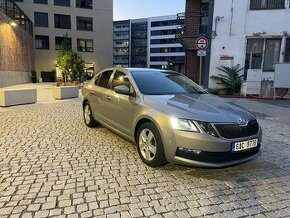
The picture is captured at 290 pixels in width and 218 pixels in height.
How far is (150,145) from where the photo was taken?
4.13 meters

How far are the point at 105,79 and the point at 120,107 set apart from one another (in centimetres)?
130

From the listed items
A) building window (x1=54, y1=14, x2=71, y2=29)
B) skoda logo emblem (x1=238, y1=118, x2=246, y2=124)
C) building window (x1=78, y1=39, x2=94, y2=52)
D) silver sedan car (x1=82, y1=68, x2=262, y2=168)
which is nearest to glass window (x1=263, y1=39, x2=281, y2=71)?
silver sedan car (x1=82, y1=68, x2=262, y2=168)

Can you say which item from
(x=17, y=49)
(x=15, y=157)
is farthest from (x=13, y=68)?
(x=15, y=157)

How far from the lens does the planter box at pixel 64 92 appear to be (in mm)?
13117

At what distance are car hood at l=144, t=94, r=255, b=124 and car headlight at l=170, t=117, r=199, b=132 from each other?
59 millimetres

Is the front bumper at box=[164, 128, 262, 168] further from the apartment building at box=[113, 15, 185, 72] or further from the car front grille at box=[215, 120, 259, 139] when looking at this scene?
the apartment building at box=[113, 15, 185, 72]

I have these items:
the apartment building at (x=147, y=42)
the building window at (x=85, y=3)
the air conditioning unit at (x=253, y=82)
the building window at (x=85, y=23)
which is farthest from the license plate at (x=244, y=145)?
the apartment building at (x=147, y=42)

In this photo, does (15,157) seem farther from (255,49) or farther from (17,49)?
(17,49)

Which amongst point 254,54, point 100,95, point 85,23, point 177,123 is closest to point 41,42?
point 85,23

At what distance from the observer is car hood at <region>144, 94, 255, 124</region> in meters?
3.68

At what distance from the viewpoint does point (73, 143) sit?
5.40m

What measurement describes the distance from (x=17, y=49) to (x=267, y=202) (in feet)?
82.0

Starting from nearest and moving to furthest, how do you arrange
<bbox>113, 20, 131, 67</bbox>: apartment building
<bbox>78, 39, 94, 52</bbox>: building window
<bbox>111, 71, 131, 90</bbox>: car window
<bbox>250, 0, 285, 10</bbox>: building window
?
1. <bbox>111, 71, 131, 90</bbox>: car window
2. <bbox>250, 0, 285, 10</bbox>: building window
3. <bbox>78, 39, 94, 52</bbox>: building window
4. <bbox>113, 20, 131, 67</bbox>: apartment building

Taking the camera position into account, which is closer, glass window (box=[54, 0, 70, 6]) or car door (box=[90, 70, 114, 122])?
car door (box=[90, 70, 114, 122])
